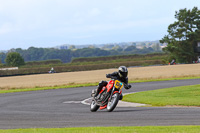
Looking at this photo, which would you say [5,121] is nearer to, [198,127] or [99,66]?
[198,127]

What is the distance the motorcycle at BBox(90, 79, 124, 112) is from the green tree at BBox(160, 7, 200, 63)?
85001 millimetres

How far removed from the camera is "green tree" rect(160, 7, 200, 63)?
101562mm

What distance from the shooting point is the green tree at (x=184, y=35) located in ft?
333

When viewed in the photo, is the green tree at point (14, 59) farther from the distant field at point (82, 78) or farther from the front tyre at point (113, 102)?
the front tyre at point (113, 102)

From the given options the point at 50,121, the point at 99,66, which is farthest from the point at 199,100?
the point at 99,66

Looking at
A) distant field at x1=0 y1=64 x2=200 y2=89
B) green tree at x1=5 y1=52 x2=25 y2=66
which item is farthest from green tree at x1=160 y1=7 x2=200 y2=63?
green tree at x1=5 y1=52 x2=25 y2=66

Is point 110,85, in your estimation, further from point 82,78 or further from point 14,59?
point 14,59

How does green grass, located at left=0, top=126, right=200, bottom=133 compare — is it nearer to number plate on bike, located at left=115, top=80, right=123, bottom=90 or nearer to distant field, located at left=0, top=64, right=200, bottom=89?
number plate on bike, located at left=115, top=80, right=123, bottom=90

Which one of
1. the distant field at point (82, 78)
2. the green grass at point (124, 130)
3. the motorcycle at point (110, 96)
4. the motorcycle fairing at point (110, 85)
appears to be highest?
the motorcycle fairing at point (110, 85)

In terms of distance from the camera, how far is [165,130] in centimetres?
1096

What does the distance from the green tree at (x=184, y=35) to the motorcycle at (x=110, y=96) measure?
279 ft

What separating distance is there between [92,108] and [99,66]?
282 feet

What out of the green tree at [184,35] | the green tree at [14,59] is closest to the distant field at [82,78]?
the green tree at [184,35]

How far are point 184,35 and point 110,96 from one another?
293ft
